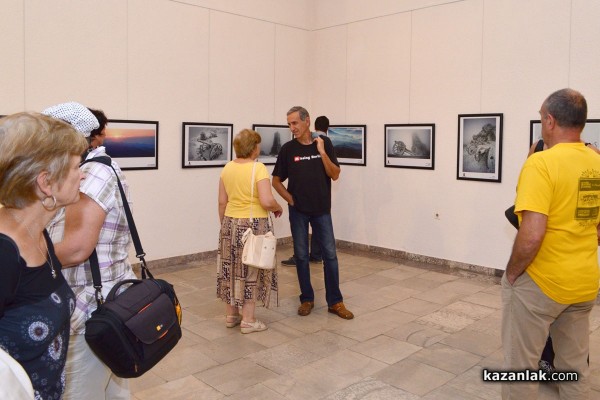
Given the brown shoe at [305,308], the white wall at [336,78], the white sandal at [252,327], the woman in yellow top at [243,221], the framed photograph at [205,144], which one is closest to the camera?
the woman in yellow top at [243,221]

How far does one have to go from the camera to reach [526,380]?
3168 millimetres

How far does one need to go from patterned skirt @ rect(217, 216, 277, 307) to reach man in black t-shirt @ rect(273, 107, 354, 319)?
695mm

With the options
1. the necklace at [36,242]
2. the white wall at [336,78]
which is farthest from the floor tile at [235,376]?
the white wall at [336,78]

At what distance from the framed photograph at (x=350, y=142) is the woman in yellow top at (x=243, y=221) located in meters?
4.58

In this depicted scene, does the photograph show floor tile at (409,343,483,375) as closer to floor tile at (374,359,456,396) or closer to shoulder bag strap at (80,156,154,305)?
floor tile at (374,359,456,396)

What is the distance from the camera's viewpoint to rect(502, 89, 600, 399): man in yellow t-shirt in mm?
3059

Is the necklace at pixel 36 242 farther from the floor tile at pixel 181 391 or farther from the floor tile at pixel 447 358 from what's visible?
the floor tile at pixel 447 358

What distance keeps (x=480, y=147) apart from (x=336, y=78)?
11.3 ft

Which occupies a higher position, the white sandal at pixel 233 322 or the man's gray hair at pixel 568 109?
the man's gray hair at pixel 568 109

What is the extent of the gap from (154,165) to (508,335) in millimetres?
A: 6440

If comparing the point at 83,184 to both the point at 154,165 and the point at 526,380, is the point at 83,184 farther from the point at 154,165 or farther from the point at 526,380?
the point at 154,165

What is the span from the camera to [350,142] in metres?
10.2

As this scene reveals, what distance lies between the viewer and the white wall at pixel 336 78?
7234 mm

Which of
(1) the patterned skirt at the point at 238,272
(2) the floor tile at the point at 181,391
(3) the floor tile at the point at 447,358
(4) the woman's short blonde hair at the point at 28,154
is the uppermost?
(4) the woman's short blonde hair at the point at 28,154
